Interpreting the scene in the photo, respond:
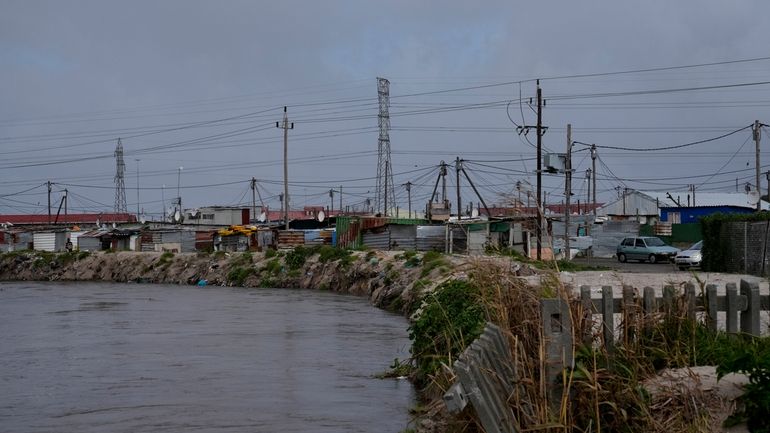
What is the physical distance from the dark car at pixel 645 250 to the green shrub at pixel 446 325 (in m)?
35.7

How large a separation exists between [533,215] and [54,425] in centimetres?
710

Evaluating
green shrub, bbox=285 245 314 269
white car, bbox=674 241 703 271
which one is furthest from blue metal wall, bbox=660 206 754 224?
green shrub, bbox=285 245 314 269

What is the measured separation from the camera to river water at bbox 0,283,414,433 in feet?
40.6

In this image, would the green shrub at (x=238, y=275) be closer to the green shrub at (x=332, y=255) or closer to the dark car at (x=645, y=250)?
the green shrub at (x=332, y=255)

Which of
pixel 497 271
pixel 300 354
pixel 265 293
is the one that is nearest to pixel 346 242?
pixel 265 293

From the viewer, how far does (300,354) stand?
61.9 feet

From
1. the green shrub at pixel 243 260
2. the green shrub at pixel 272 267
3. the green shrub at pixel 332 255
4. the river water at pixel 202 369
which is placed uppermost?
the green shrub at pixel 332 255

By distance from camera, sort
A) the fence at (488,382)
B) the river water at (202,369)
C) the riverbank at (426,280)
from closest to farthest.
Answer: the fence at (488,382), the riverbank at (426,280), the river water at (202,369)

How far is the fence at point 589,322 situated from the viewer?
804cm

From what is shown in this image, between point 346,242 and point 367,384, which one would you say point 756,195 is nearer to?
point 346,242

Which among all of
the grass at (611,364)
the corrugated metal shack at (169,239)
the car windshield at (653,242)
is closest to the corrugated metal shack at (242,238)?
the corrugated metal shack at (169,239)

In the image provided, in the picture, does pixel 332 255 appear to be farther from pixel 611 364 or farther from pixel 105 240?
pixel 611 364

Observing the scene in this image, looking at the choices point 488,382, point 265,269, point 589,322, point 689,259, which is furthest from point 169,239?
point 488,382

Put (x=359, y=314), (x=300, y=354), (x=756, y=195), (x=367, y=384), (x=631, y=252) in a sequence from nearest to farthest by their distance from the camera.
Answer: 1. (x=367, y=384)
2. (x=300, y=354)
3. (x=359, y=314)
4. (x=631, y=252)
5. (x=756, y=195)
